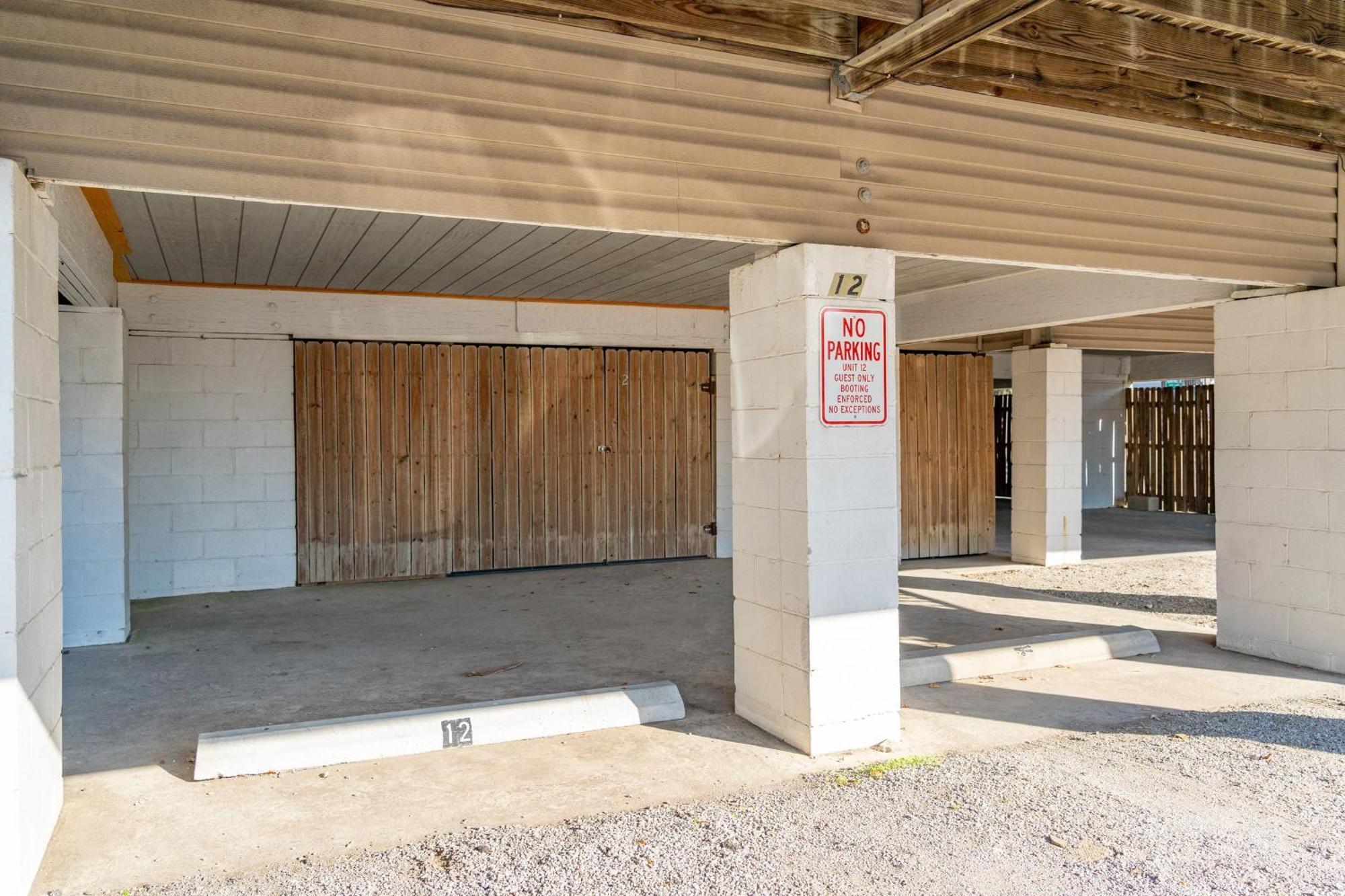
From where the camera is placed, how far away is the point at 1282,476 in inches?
213

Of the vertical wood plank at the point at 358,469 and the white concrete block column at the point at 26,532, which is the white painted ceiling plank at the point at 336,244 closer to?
the vertical wood plank at the point at 358,469

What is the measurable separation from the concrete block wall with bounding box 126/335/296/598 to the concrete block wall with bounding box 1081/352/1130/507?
1260 centimetres

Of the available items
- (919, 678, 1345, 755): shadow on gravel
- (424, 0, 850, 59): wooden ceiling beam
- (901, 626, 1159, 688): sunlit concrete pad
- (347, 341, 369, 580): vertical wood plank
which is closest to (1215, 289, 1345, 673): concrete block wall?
(901, 626, 1159, 688): sunlit concrete pad

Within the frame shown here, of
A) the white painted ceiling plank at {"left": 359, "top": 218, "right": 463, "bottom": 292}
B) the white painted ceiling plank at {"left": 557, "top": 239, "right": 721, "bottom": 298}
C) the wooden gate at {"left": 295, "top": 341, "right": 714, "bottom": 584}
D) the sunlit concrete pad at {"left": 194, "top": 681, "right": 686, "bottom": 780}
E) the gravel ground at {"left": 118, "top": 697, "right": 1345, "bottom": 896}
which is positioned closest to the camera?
the gravel ground at {"left": 118, "top": 697, "right": 1345, "bottom": 896}

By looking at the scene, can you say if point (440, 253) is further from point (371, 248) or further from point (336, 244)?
point (336, 244)

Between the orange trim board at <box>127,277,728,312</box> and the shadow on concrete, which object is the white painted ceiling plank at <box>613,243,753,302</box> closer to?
the orange trim board at <box>127,277,728,312</box>

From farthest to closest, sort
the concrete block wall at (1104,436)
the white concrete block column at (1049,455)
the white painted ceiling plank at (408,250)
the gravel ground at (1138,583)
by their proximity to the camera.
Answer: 1. the concrete block wall at (1104,436)
2. the white concrete block column at (1049,455)
3. the gravel ground at (1138,583)
4. the white painted ceiling plank at (408,250)

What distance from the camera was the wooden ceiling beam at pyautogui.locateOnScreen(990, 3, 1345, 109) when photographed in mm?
3900

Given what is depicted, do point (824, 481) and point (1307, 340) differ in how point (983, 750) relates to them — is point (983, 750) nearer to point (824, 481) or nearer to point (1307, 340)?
point (824, 481)

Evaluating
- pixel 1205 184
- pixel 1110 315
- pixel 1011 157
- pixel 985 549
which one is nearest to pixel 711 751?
pixel 1011 157

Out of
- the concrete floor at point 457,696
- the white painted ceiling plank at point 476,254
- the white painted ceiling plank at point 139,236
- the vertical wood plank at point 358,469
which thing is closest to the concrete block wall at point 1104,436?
the concrete floor at point 457,696

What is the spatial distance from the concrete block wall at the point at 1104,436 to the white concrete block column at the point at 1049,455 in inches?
259

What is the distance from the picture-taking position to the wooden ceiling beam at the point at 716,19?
3.43 meters

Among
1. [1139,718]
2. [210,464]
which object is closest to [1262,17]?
[1139,718]
